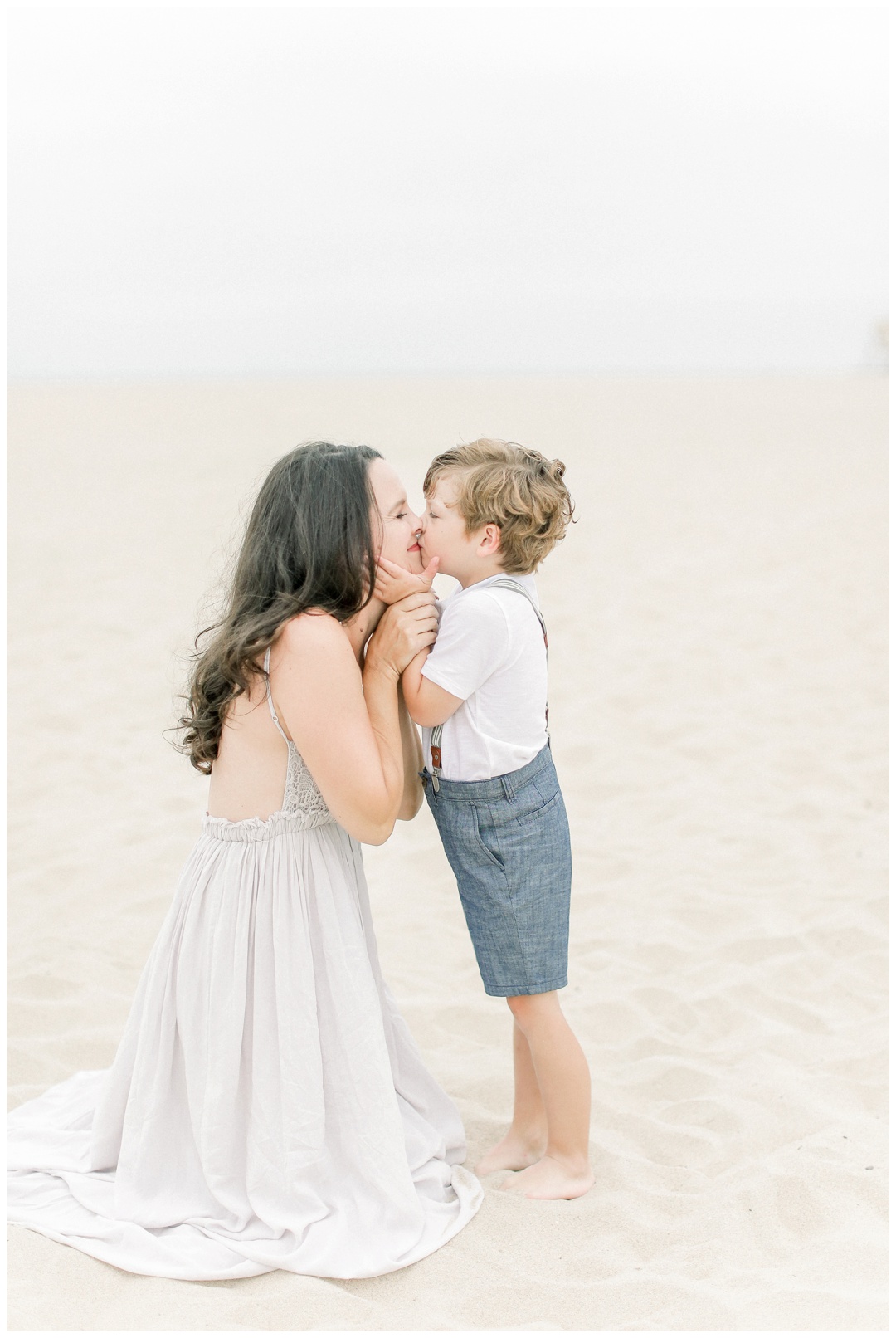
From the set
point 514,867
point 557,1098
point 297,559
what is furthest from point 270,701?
point 557,1098

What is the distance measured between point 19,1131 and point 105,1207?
0.48 metres

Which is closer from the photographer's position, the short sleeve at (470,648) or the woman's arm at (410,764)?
the short sleeve at (470,648)

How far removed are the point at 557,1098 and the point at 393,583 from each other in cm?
128

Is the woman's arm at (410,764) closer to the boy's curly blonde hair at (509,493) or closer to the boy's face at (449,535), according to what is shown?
the boy's face at (449,535)

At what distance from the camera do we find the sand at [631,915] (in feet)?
8.16

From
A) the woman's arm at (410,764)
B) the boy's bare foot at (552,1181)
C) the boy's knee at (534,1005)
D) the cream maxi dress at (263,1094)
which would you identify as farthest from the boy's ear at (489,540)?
the boy's bare foot at (552,1181)

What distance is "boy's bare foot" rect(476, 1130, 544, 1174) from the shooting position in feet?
9.68

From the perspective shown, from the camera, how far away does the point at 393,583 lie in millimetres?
2576

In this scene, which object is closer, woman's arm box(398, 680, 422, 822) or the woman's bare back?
the woman's bare back

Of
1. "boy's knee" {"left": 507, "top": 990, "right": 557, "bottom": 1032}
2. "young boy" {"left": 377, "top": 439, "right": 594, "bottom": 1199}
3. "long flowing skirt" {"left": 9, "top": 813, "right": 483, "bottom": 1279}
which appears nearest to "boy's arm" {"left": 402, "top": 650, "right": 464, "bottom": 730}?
"young boy" {"left": 377, "top": 439, "right": 594, "bottom": 1199}

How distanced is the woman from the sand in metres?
0.12

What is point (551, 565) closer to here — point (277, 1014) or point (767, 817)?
point (767, 817)

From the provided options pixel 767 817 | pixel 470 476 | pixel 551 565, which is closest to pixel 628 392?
pixel 551 565

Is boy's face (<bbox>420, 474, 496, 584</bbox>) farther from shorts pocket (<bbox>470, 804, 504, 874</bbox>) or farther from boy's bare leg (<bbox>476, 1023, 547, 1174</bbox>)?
boy's bare leg (<bbox>476, 1023, 547, 1174</bbox>)
